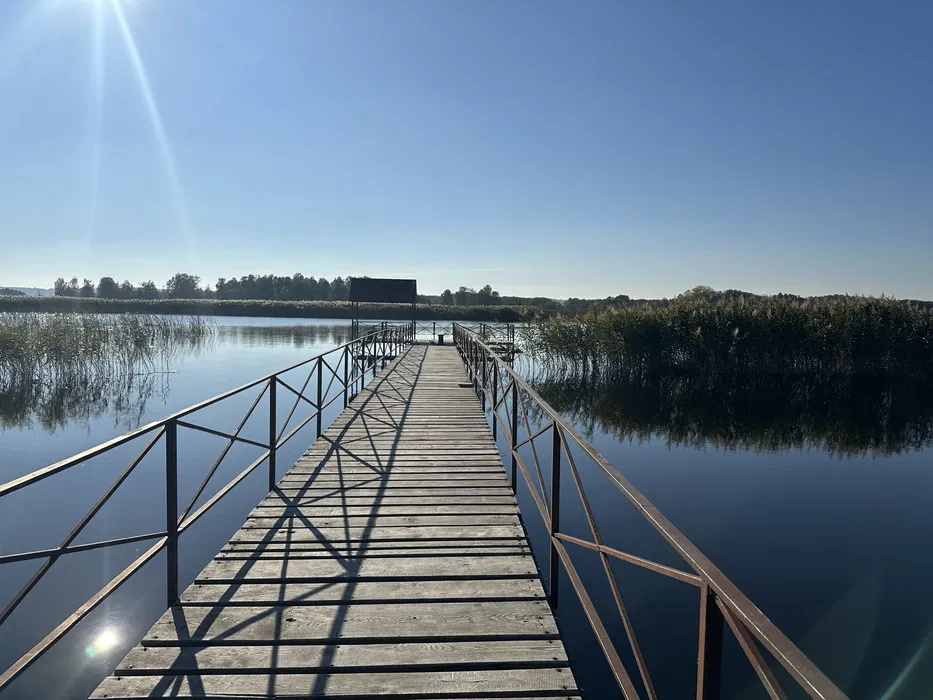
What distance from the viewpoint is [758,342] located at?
15.4m

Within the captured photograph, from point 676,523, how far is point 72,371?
13180mm

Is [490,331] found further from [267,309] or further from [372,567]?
[267,309]

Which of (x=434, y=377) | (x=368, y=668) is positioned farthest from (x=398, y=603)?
(x=434, y=377)

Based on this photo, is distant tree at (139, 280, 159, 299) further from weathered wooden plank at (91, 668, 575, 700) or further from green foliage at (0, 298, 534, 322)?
weathered wooden plank at (91, 668, 575, 700)

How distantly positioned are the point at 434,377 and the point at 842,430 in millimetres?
7720

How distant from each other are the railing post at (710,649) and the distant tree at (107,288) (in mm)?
81035

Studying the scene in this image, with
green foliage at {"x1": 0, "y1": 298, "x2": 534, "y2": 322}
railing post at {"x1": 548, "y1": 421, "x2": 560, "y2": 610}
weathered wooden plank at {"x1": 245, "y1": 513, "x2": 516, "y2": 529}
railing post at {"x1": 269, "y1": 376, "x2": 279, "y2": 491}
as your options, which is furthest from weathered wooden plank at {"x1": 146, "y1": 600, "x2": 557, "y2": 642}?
green foliage at {"x1": 0, "y1": 298, "x2": 534, "y2": 322}

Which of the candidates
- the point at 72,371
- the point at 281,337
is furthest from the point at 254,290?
the point at 72,371

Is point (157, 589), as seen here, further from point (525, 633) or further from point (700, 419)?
point (700, 419)

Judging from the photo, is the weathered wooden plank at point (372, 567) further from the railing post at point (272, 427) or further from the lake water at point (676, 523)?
the railing post at point (272, 427)

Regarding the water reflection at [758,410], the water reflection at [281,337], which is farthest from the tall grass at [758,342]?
the water reflection at [281,337]

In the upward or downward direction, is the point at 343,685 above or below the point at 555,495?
below

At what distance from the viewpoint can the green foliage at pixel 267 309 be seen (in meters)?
42.0

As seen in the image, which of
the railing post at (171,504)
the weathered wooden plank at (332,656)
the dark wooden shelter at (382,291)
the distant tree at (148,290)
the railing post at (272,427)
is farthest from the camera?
the distant tree at (148,290)
